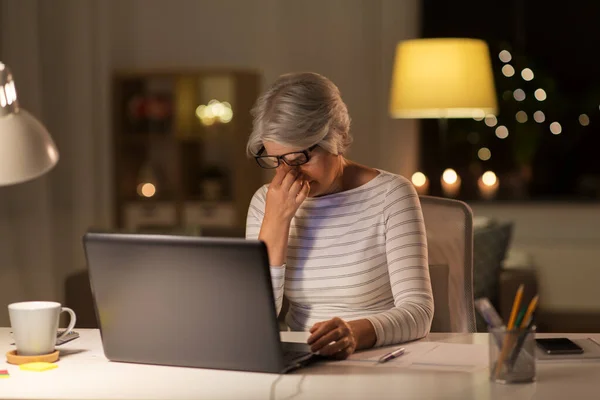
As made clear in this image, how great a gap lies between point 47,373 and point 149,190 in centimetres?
403

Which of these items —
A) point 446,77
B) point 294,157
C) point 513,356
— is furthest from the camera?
point 446,77

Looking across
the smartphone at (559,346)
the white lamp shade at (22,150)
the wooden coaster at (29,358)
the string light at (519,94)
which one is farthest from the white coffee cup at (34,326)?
the string light at (519,94)

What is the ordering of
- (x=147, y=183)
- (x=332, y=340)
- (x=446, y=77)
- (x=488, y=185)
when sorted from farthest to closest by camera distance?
(x=488, y=185)
(x=147, y=183)
(x=446, y=77)
(x=332, y=340)

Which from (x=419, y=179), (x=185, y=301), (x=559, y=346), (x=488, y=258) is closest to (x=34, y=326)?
(x=185, y=301)

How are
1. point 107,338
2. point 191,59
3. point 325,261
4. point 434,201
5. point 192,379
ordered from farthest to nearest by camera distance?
point 191,59 < point 434,201 < point 325,261 < point 107,338 < point 192,379

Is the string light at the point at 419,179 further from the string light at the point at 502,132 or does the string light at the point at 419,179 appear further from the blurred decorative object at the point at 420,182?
the string light at the point at 502,132

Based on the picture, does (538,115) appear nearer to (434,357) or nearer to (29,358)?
(434,357)

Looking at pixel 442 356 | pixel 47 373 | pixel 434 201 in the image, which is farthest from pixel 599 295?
pixel 47 373

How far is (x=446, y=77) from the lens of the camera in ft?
14.8

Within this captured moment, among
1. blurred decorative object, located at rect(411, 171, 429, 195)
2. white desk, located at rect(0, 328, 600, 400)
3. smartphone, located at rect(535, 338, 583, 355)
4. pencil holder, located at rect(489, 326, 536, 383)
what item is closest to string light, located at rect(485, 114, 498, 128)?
blurred decorative object, located at rect(411, 171, 429, 195)

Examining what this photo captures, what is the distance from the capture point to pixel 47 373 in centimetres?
Answer: 165

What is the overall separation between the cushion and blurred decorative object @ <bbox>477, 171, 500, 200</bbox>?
171 cm

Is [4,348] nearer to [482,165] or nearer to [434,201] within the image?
[434,201]

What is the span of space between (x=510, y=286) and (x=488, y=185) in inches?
72.0
